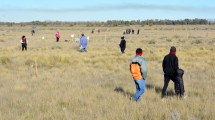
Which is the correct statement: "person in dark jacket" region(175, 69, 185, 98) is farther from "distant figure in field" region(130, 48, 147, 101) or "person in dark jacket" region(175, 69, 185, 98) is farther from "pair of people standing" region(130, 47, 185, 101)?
"distant figure in field" region(130, 48, 147, 101)

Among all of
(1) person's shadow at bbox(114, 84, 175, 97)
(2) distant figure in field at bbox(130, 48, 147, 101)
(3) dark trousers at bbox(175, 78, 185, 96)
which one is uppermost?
(2) distant figure in field at bbox(130, 48, 147, 101)

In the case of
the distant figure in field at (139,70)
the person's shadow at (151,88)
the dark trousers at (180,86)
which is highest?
the distant figure in field at (139,70)

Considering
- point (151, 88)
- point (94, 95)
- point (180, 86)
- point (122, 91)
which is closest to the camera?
point (180, 86)

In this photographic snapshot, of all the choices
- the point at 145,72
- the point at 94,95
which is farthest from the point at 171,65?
the point at 94,95

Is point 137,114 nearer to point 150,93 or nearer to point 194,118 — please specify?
point 194,118

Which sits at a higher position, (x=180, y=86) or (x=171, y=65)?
(x=171, y=65)

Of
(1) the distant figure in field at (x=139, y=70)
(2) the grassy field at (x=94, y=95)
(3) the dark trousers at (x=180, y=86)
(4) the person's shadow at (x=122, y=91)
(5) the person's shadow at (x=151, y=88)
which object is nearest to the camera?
(2) the grassy field at (x=94, y=95)

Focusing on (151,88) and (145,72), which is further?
(151,88)

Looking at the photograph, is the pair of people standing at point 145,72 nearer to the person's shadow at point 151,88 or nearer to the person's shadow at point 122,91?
the person's shadow at point 151,88

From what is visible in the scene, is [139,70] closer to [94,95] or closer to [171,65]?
[171,65]

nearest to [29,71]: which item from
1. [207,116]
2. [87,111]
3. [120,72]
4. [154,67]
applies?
[120,72]

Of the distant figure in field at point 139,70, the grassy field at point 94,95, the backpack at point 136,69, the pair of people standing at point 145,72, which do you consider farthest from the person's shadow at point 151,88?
the backpack at point 136,69

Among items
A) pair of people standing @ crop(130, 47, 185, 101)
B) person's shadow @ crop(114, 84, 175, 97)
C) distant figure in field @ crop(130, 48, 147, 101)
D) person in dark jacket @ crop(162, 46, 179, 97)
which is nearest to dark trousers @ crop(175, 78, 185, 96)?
pair of people standing @ crop(130, 47, 185, 101)

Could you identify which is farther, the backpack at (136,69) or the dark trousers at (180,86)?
the dark trousers at (180,86)
